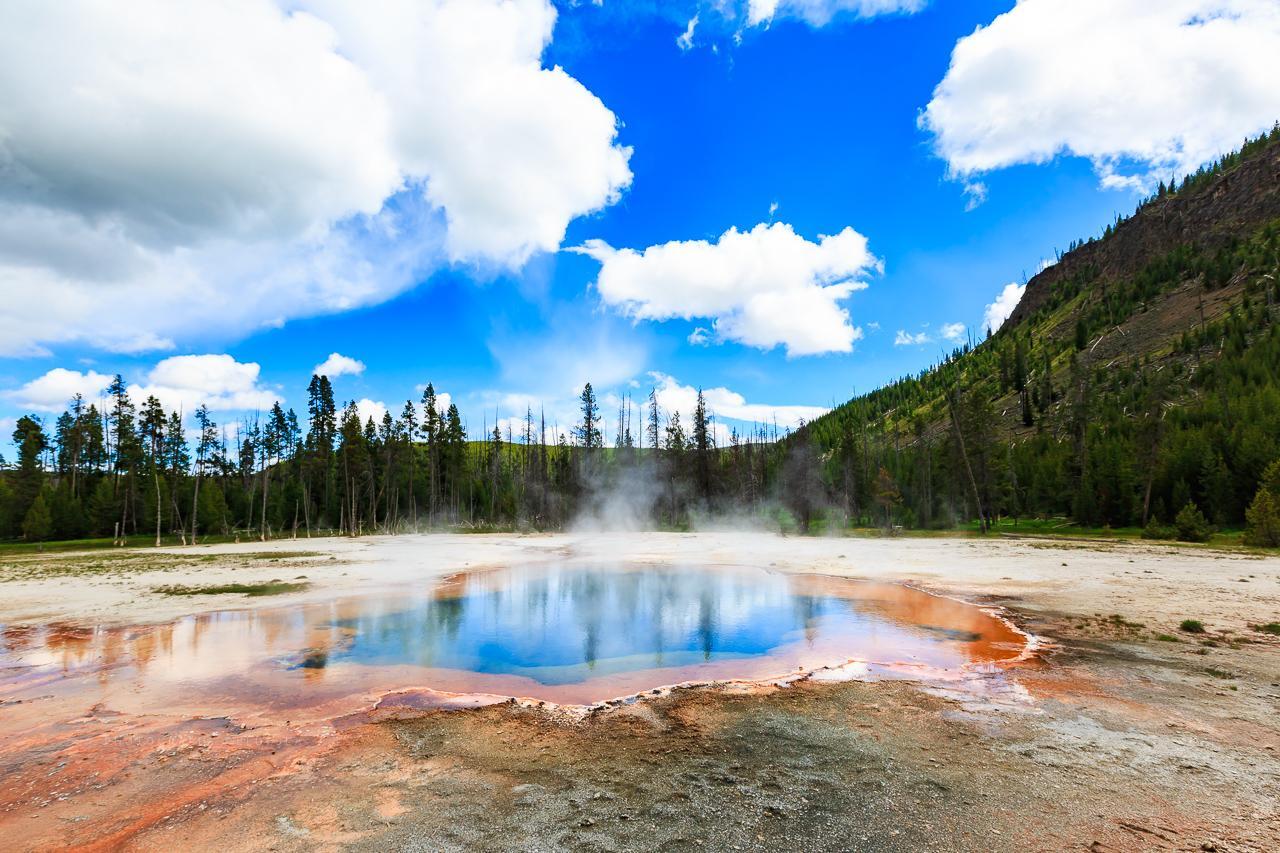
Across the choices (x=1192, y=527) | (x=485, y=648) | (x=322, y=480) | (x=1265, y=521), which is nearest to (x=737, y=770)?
(x=485, y=648)

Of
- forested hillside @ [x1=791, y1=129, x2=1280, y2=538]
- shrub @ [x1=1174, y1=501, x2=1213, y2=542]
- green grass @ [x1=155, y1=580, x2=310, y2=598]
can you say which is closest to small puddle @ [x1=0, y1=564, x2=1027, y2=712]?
A: green grass @ [x1=155, y1=580, x2=310, y2=598]

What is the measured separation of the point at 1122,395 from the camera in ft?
254

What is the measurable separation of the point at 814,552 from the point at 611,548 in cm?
1406

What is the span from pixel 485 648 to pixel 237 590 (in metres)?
Answer: 13.9

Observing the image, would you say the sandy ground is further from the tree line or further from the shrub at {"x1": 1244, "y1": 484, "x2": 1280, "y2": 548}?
the tree line

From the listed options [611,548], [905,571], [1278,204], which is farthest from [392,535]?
[1278,204]

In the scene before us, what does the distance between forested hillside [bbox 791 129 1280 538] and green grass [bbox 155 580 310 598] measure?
153 feet

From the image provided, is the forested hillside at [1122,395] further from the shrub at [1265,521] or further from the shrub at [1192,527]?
the shrub at [1265,521]

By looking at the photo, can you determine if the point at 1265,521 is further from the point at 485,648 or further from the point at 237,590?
the point at 237,590

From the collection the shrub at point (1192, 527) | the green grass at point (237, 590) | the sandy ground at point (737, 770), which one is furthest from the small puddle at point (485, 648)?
the shrub at point (1192, 527)

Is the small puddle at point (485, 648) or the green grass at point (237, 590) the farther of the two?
the green grass at point (237, 590)

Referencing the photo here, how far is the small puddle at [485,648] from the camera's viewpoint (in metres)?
10.1

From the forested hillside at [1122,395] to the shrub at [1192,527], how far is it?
25cm

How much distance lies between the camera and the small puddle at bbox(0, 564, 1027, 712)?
1012 cm
